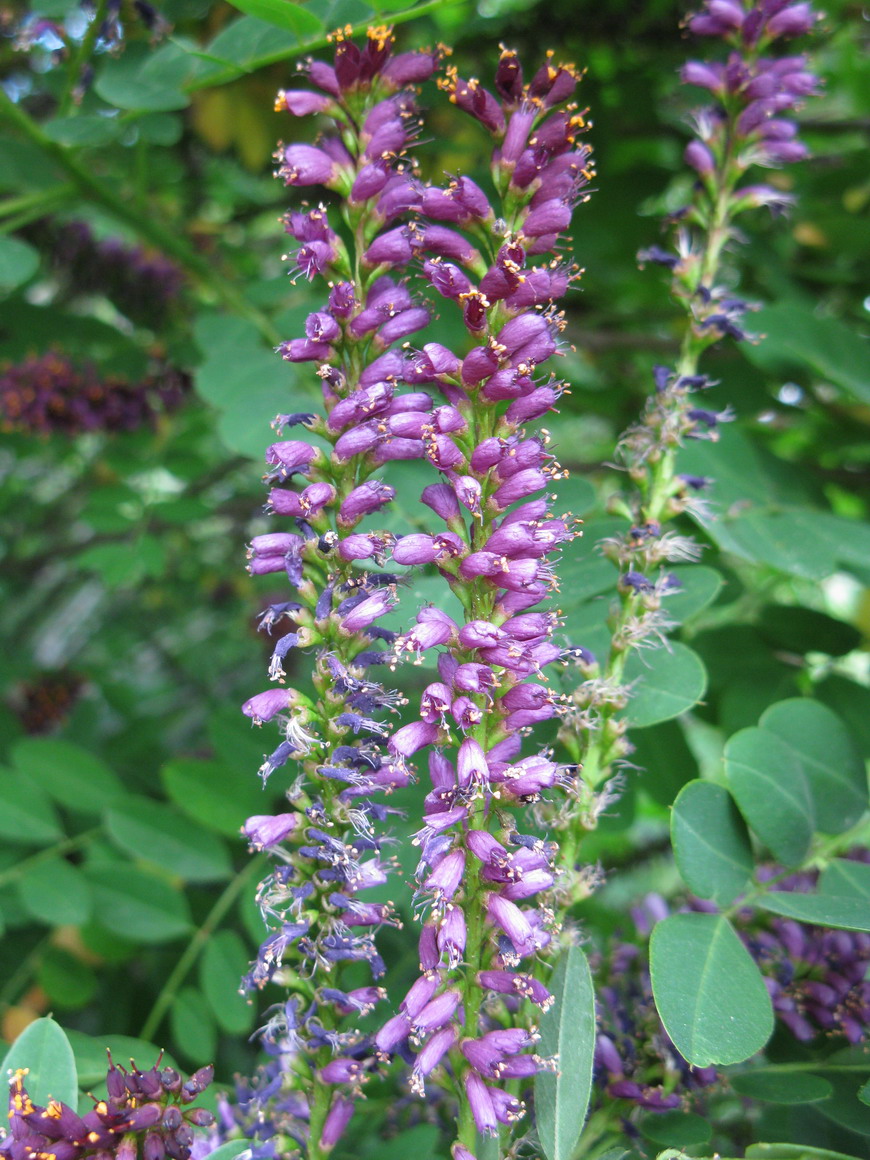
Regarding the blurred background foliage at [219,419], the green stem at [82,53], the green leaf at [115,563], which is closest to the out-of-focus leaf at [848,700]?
the blurred background foliage at [219,419]

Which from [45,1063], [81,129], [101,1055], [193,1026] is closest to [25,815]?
[193,1026]

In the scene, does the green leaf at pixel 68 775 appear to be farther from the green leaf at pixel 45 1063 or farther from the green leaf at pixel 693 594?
Answer: the green leaf at pixel 693 594

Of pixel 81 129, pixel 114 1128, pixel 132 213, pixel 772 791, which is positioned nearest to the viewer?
pixel 114 1128

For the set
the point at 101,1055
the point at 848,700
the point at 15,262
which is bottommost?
the point at 101,1055

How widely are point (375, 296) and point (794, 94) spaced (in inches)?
30.1

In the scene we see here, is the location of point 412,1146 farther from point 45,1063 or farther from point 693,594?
point 693,594

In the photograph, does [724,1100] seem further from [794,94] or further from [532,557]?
[794,94]

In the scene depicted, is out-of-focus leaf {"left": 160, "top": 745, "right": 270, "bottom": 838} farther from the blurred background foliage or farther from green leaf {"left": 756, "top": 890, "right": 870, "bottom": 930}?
green leaf {"left": 756, "top": 890, "right": 870, "bottom": 930}

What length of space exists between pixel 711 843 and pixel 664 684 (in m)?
0.20

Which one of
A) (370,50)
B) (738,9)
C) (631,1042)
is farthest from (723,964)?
(738,9)

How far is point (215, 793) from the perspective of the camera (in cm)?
171

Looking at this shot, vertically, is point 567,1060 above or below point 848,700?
below

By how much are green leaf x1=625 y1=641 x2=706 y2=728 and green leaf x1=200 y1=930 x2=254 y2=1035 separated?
0.89 m

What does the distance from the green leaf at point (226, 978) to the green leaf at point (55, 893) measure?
0.76 feet
